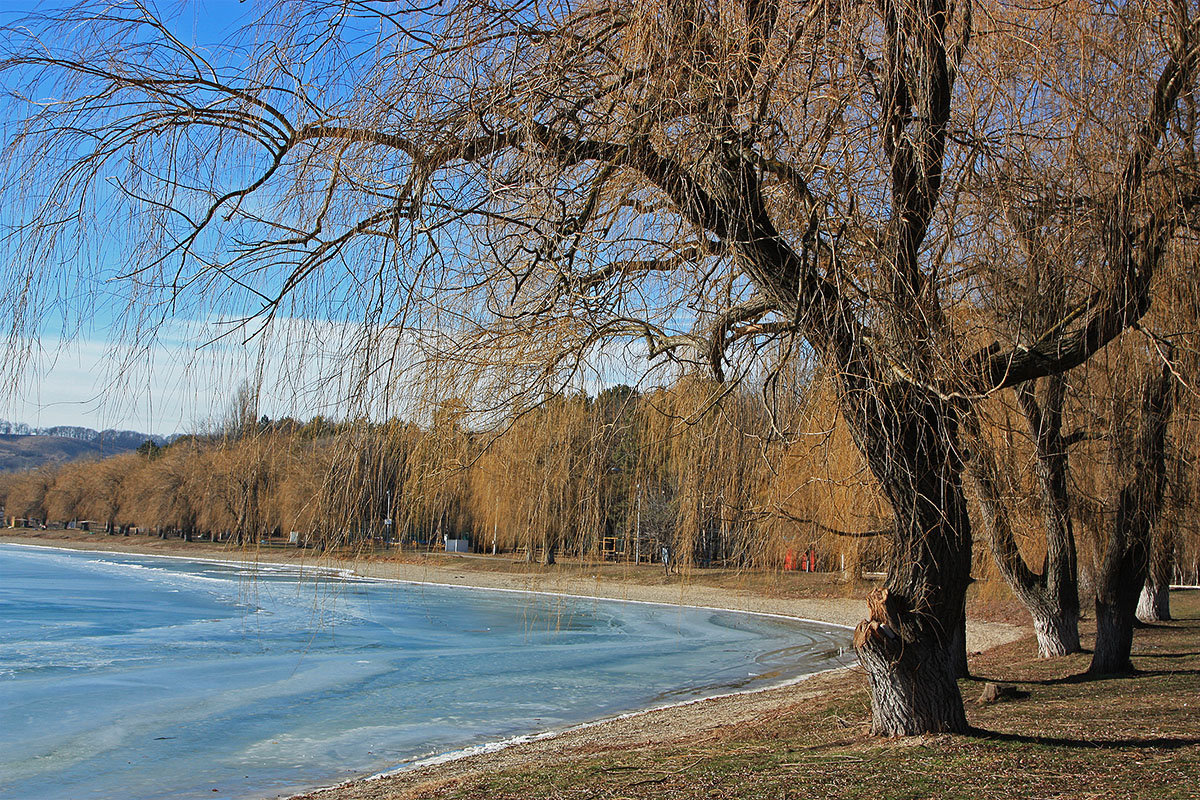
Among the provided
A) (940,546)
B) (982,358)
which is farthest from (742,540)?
(982,358)

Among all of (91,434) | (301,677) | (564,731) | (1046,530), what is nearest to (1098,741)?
(1046,530)

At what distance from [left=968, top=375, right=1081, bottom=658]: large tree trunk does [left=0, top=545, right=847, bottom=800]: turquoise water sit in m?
2.96

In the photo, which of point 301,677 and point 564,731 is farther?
point 301,677

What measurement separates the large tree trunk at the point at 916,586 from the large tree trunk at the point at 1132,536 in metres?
1.94

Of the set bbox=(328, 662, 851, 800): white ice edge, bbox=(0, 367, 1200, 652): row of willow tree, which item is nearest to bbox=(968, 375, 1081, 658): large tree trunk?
bbox=(0, 367, 1200, 652): row of willow tree

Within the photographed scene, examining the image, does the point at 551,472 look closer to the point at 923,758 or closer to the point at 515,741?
the point at 923,758

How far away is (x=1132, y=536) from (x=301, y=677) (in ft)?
38.4

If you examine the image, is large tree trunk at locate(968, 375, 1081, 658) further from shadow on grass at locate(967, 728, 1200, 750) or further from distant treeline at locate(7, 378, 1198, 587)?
shadow on grass at locate(967, 728, 1200, 750)

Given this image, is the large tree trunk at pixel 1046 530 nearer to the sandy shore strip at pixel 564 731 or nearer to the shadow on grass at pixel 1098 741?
the shadow on grass at pixel 1098 741

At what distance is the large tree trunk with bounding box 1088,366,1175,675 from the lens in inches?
232

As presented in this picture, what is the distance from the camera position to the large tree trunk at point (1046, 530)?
5.35 meters

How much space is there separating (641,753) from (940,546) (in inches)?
122

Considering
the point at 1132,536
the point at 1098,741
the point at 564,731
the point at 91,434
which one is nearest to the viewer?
the point at 91,434

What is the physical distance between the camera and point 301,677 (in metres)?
13.9
